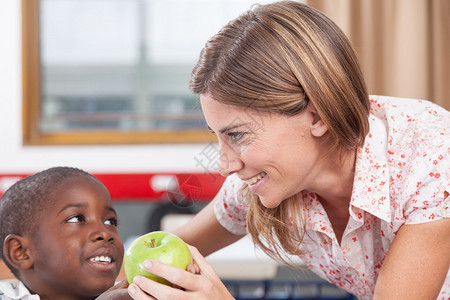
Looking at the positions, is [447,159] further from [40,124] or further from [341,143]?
[40,124]

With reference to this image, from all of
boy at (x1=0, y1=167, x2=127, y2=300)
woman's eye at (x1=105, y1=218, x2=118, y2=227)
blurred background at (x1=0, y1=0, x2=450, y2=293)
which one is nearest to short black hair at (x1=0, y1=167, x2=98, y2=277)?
boy at (x1=0, y1=167, x2=127, y2=300)

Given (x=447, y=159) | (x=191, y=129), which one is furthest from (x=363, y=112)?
(x=191, y=129)

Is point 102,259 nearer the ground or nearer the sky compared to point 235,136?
nearer the ground

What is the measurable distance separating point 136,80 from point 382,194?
92.1 inches

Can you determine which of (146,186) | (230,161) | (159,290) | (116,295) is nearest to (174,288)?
(159,290)

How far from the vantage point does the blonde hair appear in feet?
3.51

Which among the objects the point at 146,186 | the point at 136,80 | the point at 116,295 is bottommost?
the point at 146,186

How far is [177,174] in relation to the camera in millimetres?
3006

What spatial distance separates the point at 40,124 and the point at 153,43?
77cm

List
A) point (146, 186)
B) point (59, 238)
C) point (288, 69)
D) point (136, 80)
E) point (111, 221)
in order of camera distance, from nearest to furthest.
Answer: point (288, 69)
point (59, 238)
point (111, 221)
point (146, 186)
point (136, 80)

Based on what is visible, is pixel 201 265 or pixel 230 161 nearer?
pixel 201 265

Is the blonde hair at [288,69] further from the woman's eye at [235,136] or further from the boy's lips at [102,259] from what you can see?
the boy's lips at [102,259]

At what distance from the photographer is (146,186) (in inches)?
115

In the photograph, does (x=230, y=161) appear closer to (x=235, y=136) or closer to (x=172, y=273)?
(x=235, y=136)
